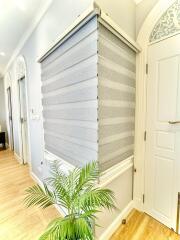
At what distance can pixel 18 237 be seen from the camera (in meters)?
1.62

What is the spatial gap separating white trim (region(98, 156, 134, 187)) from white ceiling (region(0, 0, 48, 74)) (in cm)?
221

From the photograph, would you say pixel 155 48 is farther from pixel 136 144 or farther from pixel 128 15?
pixel 136 144

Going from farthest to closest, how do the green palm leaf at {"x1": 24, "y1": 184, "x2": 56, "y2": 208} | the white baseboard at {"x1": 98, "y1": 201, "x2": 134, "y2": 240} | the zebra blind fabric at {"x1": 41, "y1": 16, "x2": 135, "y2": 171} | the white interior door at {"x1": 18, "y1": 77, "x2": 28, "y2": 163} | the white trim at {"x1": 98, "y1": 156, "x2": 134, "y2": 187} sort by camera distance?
the white interior door at {"x1": 18, "y1": 77, "x2": 28, "y2": 163}
the white baseboard at {"x1": 98, "y1": 201, "x2": 134, "y2": 240}
the white trim at {"x1": 98, "y1": 156, "x2": 134, "y2": 187}
the zebra blind fabric at {"x1": 41, "y1": 16, "x2": 135, "y2": 171}
the green palm leaf at {"x1": 24, "y1": 184, "x2": 56, "y2": 208}

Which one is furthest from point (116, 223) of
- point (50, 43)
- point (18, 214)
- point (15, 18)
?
point (15, 18)

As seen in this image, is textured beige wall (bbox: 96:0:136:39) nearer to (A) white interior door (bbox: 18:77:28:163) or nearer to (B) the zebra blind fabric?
(B) the zebra blind fabric

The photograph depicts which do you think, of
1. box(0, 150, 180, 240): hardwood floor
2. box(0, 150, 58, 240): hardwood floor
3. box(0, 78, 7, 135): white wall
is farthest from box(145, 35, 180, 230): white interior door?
box(0, 78, 7, 135): white wall

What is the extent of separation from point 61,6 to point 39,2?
1.70 feet

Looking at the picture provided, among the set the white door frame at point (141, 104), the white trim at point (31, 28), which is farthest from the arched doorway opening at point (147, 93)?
the white trim at point (31, 28)

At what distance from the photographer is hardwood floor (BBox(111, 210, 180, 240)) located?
5.24ft

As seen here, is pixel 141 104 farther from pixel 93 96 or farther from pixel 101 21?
pixel 101 21

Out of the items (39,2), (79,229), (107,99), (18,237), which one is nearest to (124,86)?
(107,99)

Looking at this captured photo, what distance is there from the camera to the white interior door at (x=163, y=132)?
1585mm

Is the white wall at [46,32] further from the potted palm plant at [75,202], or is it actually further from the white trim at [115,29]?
the potted palm plant at [75,202]

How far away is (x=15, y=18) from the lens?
236 cm
